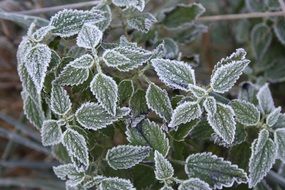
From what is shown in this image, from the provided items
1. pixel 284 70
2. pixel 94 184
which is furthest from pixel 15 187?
pixel 284 70

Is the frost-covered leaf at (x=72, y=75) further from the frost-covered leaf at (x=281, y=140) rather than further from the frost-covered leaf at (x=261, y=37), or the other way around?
the frost-covered leaf at (x=261, y=37)

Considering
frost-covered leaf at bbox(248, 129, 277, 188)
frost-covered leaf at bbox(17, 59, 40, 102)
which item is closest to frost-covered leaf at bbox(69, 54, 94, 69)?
frost-covered leaf at bbox(17, 59, 40, 102)

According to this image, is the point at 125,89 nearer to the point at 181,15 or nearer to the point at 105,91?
the point at 105,91

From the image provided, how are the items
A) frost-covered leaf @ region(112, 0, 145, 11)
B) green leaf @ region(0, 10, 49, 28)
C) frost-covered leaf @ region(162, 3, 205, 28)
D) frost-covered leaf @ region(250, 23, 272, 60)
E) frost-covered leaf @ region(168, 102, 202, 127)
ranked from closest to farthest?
Answer: frost-covered leaf @ region(168, 102, 202, 127)
frost-covered leaf @ region(112, 0, 145, 11)
green leaf @ region(0, 10, 49, 28)
frost-covered leaf @ region(162, 3, 205, 28)
frost-covered leaf @ region(250, 23, 272, 60)

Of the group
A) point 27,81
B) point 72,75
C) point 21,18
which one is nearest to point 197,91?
point 72,75

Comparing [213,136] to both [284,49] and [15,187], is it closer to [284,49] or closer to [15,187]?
[284,49]

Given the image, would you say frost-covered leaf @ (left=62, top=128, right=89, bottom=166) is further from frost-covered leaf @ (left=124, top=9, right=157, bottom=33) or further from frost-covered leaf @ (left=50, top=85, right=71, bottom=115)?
frost-covered leaf @ (left=124, top=9, right=157, bottom=33)
